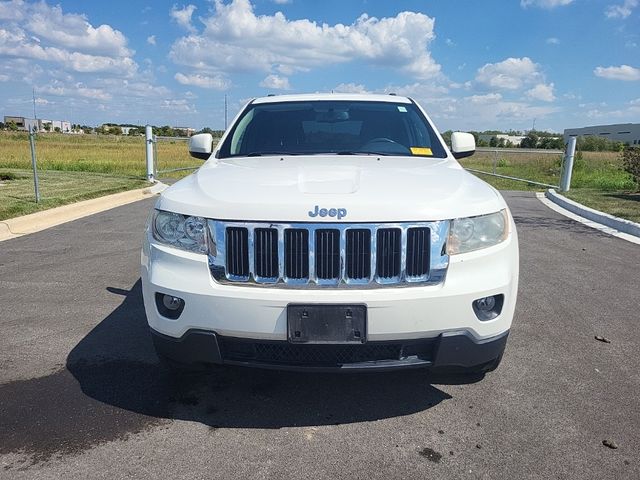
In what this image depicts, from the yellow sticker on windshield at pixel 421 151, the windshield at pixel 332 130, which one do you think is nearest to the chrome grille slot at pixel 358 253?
the windshield at pixel 332 130

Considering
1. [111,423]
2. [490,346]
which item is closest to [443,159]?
[490,346]

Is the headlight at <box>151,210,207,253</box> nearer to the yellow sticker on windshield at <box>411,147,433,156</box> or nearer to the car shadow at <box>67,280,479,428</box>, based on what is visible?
the car shadow at <box>67,280,479,428</box>

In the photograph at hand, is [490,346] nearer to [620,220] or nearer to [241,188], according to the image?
[241,188]

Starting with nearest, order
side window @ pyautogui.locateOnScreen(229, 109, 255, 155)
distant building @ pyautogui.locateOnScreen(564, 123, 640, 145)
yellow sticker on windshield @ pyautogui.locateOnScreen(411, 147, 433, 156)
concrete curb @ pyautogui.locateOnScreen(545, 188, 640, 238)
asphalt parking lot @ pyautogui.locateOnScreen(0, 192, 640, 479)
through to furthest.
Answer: asphalt parking lot @ pyautogui.locateOnScreen(0, 192, 640, 479) → yellow sticker on windshield @ pyautogui.locateOnScreen(411, 147, 433, 156) → side window @ pyautogui.locateOnScreen(229, 109, 255, 155) → concrete curb @ pyautogui.locateOnScreen(545, 188, 640, 238) → distant building @ pyautogui.locateOnScreen(564, 123, 640, 145)

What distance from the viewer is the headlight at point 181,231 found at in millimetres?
2504

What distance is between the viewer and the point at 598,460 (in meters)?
2.36

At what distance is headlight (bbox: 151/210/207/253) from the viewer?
2.50m

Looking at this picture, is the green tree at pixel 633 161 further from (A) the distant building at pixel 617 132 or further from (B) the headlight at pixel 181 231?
(A) the distant building at pixel 617 132

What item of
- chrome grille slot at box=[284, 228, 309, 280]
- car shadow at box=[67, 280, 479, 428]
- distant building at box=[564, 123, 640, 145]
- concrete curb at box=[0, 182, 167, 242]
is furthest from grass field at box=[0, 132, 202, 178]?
distant building at box=[564, 123, 640, 145]

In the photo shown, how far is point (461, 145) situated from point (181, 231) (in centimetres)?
253

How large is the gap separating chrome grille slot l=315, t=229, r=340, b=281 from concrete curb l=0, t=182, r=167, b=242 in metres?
6.10

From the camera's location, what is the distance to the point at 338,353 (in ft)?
8.13

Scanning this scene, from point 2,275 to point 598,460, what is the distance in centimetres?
539

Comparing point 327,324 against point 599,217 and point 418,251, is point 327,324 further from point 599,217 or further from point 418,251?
point 599,217
